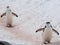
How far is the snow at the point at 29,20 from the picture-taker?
324cm

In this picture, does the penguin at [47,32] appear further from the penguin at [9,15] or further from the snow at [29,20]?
the penguin at [9,15]

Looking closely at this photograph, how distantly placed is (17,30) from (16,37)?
1.03ft

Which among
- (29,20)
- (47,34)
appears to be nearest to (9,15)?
(29,20)

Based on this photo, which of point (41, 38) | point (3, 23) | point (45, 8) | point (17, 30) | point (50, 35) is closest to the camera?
point (50, 35)

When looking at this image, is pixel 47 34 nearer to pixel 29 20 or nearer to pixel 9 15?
pixel 9 15

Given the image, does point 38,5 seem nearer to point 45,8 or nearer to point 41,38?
point 45,8

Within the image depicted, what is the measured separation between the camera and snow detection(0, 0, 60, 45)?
3.24 m

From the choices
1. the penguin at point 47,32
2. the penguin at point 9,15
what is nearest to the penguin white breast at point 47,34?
the penguin at point 47,32

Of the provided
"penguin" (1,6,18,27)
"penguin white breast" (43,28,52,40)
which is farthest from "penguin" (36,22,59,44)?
"penguin" (1,6,18,27)

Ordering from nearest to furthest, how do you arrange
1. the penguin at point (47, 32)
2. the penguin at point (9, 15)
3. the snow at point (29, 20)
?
the penguin at point (47, 32)
the snow at point (29, 20)
the penguin at point (9, 15)

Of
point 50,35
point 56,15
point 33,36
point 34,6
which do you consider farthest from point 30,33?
point 34,6

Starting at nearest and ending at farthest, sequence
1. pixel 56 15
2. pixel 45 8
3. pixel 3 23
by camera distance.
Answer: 1. pixel 3 23
2. pixel 56 15
3. pixel 45 8

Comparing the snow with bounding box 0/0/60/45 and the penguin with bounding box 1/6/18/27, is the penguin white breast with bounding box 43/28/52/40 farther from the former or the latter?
the penguin with bounding box 1/6/18/27

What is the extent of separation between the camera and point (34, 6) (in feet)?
15.6
